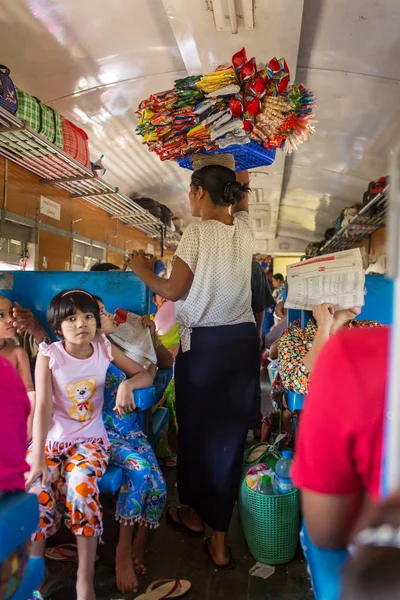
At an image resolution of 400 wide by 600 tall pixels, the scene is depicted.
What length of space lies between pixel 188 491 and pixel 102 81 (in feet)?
11.4

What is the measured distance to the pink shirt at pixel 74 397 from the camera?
210cm

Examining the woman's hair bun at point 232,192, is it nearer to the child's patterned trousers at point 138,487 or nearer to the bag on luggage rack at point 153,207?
the child's patterned trousers at point 138,487

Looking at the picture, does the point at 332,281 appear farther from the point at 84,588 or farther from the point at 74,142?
the point at 74,142

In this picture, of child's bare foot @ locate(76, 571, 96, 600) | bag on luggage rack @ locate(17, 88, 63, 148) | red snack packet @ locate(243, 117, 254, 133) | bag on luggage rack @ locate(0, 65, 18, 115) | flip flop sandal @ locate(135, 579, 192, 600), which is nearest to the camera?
child's bare foot @ locate(76, 571, 96, 600)

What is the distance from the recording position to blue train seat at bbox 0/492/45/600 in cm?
101

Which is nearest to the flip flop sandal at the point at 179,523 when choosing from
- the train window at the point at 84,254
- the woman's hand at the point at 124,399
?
the woman's hand at the point at 124,399

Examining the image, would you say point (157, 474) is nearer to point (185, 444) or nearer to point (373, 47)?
point (185, 444)

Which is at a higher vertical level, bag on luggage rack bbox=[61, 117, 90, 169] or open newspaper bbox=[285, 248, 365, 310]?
bag on luggage rack bbox=[61, 117, 90, 169]

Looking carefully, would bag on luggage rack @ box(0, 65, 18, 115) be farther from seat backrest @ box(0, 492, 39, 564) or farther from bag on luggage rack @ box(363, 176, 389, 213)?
bag on luggage rack @ box(363, 176, 389, 213)

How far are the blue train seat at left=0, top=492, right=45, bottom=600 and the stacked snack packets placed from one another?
6.17 feet

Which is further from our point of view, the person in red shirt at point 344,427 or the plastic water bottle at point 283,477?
the plastic water bottle at point 283,477

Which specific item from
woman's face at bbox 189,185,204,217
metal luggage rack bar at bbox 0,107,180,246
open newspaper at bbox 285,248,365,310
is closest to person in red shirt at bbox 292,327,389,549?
open newspaper at bbox 285,248,365,310

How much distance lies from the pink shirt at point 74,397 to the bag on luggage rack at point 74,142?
2.53 meters

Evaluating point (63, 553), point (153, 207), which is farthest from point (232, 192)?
point (153, 207)
